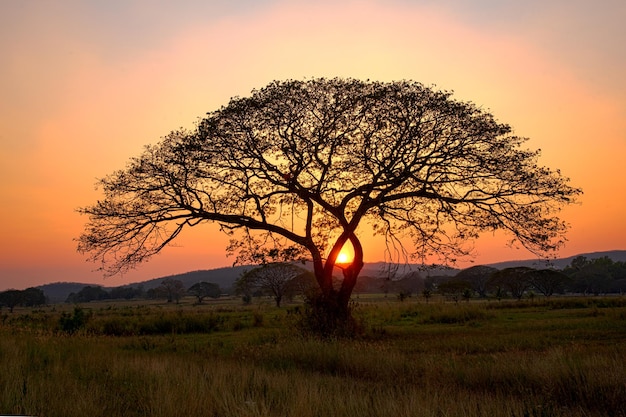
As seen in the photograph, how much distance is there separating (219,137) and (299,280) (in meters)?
60.5

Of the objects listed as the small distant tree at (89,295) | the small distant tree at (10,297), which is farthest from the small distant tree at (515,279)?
the small distant tree at (89,295)

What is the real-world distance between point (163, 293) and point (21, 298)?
132ft

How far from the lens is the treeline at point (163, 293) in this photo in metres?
150

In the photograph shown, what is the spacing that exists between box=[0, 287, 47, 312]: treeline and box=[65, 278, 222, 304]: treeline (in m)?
23.5

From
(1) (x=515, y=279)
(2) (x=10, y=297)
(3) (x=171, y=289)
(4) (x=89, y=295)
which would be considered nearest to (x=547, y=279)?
(1) (x=515, y=279)

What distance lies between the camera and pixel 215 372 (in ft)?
35.2

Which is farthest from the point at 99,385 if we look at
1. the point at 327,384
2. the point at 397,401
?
the point at 397,401

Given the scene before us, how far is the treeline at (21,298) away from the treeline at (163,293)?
23.5m

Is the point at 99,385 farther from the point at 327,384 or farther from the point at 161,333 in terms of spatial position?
the point at 161,333

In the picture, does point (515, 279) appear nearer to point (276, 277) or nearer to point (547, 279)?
point (547, 279)

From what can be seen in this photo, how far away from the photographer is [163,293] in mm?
158500

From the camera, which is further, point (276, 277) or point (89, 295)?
point (89, 295)

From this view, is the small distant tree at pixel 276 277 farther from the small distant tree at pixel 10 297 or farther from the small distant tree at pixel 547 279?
the small distant tree at pixel 10 297

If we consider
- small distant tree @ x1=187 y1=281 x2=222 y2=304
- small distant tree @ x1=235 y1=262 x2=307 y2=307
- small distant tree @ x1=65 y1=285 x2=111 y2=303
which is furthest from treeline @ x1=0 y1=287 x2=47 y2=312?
small distant tree @ x1=235 y1=262 x2=307 y2=307
